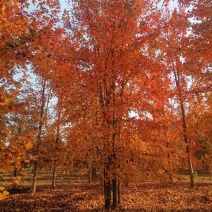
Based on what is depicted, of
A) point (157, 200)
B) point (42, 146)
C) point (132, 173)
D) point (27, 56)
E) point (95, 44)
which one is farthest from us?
point (42, 146)

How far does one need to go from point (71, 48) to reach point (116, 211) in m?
7.16

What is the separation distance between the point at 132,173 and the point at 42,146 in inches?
395

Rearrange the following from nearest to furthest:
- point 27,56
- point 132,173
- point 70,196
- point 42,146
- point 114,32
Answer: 1. point 27,56
2. point 132,173
3. point 114,32
4. point 70,196
5. point 42,146

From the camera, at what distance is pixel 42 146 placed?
16.5 metres

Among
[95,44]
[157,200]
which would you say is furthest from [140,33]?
[157,200]

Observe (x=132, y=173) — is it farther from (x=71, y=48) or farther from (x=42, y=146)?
(x=42, y=146)

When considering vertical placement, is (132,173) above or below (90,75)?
below

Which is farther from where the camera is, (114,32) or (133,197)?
(133,197)

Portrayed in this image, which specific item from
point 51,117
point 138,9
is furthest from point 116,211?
point 51,117

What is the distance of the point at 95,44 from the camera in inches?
381

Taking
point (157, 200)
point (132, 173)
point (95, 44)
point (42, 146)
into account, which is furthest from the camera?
point (42, 146)

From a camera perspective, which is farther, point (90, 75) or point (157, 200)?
point (157, 200)

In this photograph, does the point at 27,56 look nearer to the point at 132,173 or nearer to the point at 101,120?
the point at 101,120

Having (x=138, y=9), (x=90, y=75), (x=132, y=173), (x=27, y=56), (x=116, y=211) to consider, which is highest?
(x=138, y=9)
